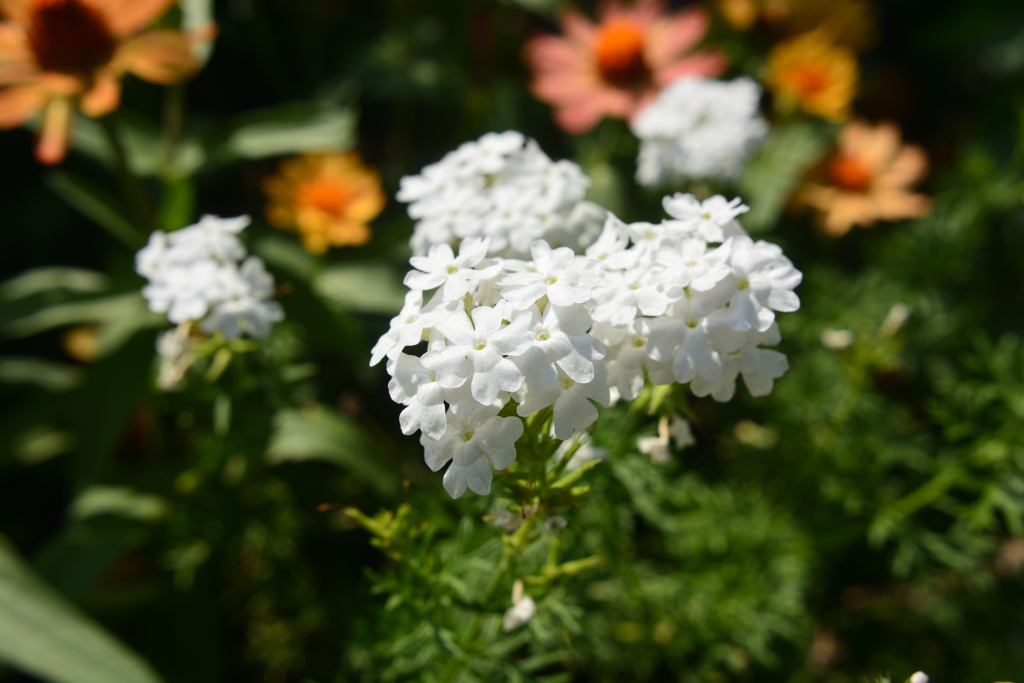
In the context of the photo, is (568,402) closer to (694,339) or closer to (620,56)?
(694,339)

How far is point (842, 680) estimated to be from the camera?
1.57 m

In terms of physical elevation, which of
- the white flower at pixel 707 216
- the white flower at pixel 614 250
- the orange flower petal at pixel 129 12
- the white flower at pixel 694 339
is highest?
the orange flower petal at pixel 129 12

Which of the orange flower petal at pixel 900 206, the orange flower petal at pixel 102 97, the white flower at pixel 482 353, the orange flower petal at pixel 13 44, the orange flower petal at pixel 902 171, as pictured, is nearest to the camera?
the white flower at pixel 482 353

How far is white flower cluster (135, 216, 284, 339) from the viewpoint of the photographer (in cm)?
99

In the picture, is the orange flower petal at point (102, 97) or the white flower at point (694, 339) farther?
the orange flower petal at point (102, 97)

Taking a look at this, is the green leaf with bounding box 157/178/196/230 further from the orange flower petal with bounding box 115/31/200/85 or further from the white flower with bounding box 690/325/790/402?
the white flower with bounding box 690/325/790/402

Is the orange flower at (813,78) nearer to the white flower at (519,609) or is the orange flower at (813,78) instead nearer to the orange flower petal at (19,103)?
the white flower at (519,609)

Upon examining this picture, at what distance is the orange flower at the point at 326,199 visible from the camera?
1.66 metres

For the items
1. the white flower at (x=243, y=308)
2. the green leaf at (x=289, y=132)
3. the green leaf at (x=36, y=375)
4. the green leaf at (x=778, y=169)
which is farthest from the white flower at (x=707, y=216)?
the green leaf at (x=36, y=375)

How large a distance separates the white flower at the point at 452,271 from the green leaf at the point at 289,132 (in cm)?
77

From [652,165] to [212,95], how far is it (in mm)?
1664

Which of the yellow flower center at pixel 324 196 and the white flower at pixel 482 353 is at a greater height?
the white flower at pixel 482 353

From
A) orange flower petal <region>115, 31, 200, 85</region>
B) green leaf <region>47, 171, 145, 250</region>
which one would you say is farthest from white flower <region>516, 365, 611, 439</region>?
green leaf <region>47, 171, 145, 250</region>

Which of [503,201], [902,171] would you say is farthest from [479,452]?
[902,171]
